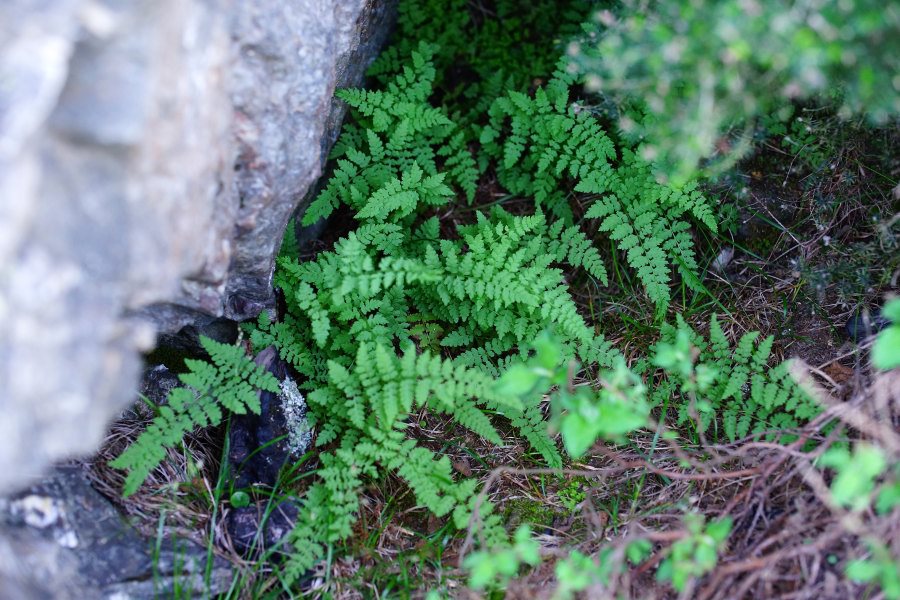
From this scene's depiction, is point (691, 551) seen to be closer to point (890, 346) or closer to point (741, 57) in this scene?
point (890, 346)

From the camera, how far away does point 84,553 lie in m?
3.04

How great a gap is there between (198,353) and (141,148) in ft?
5.87

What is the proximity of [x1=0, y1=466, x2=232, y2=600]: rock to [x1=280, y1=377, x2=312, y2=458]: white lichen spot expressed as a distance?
2.21 ft

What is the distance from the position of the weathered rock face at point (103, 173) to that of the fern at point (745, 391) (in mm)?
2408

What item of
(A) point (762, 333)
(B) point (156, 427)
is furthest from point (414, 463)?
(A) point (762, 333)

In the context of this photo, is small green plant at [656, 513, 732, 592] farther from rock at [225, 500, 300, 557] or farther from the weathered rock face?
the weathered rock face

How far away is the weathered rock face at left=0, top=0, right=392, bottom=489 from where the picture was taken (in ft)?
6.95

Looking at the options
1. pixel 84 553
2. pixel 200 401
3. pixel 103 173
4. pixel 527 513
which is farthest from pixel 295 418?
pixel 103 173

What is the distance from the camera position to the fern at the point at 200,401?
328cm

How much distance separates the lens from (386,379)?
139 inches

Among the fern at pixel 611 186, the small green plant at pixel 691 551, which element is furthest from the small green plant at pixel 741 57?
the small green plant at pixel 691 551

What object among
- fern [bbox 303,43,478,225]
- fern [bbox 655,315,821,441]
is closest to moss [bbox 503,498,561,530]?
fern [bbox 655,315,821,441]

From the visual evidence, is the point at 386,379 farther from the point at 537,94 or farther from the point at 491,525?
the point at 537,94

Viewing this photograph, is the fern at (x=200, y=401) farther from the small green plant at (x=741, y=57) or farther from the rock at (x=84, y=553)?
the small green plant at (x=741, y=57)
